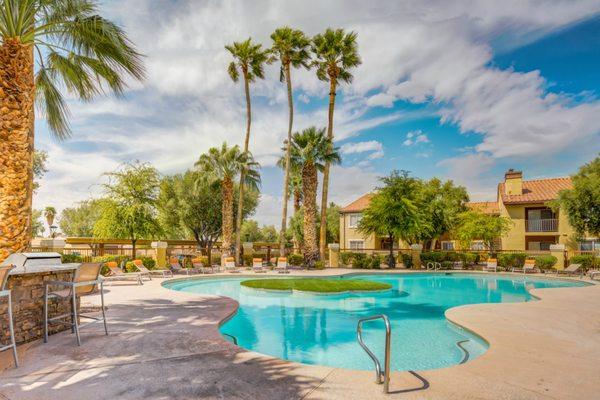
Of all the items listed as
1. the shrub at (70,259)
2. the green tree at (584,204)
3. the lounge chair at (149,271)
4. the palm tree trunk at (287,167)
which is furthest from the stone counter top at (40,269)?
the green tree at (584,204)

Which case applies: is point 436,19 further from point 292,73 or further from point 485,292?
point 292,73

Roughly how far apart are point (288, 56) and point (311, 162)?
26.9ft

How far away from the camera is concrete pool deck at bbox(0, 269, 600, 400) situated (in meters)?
4.06

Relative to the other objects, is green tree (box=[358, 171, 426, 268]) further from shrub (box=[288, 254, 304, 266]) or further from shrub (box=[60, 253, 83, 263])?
shrub (box=[60, 253, 83, 263])

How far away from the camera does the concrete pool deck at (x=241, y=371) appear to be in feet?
13.3

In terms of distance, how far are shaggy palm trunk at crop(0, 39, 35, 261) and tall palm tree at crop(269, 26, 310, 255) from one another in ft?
62.9

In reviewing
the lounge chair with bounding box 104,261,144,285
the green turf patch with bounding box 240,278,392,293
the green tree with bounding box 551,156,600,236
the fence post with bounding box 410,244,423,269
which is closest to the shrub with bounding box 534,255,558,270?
the green tree with bounding box 551,156,600,236

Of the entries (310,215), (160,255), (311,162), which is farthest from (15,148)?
(311,162)

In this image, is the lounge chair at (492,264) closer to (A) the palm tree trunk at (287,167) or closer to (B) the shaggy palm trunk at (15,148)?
(A) the palm tree trunk at (287,167)

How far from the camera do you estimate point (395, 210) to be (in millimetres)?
24516

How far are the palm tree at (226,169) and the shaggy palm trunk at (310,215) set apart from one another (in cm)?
465

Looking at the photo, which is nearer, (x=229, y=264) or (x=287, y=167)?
(x=229, y=264)

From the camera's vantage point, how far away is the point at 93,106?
10.4 meters

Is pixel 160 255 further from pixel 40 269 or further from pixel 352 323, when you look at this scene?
pixel 40 269
